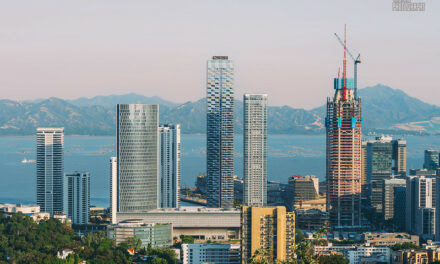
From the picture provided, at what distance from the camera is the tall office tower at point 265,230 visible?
127ft

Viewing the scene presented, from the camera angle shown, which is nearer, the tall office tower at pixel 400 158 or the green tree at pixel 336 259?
the green tree at pixel 336 259

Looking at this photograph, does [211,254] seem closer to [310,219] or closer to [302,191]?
[310,219]

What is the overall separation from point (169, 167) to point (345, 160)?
12.1m

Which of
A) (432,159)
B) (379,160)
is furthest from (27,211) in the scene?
(432,159)

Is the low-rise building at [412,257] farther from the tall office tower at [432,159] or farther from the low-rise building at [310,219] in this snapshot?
the tall office tower at [432,159]

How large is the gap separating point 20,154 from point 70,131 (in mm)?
53876

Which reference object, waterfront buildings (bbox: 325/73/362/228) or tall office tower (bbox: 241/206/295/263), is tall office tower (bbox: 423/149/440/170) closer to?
waterfront buildings (bbox: 325/73/362/228)

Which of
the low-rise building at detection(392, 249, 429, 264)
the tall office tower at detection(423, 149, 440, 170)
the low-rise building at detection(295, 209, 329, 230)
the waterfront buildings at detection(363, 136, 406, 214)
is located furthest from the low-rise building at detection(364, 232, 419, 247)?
the tall office tower at detection(423, 149, 440, 170)

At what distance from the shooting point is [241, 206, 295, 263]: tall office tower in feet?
127

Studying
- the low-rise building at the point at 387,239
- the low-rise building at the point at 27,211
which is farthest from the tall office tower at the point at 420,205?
the low-rise building at the point at 27,211

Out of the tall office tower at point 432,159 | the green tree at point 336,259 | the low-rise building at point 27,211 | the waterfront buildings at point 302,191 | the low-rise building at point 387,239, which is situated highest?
the tall office tower at point 432,159

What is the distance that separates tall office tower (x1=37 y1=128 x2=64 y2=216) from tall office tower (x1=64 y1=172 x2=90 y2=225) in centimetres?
89

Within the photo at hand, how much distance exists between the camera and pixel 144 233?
50219 millimetres

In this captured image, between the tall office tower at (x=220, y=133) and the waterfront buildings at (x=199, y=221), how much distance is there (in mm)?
9707
